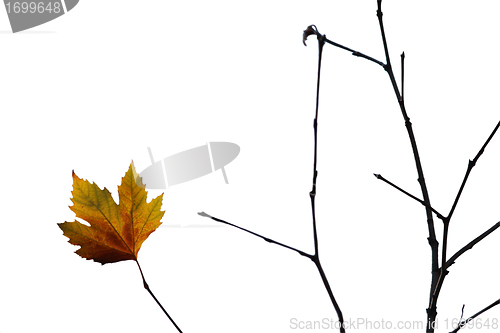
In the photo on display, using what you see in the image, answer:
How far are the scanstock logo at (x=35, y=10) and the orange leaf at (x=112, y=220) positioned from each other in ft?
3.12

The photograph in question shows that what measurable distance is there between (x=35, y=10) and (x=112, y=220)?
1.02 m

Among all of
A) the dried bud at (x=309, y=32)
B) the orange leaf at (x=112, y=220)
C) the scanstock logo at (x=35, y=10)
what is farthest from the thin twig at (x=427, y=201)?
the scanstock logo at (x=35, y=10)

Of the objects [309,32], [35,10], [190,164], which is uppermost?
[35,10]

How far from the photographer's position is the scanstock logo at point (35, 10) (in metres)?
1.38

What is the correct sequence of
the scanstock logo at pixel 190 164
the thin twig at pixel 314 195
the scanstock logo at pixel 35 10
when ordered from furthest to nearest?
1. the scanstock logo at pixel 35 10
2. the scanstock logo at pixel 190 164
3. the thin twig at pixel 314 195

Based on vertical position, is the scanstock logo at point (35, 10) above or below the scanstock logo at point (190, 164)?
above

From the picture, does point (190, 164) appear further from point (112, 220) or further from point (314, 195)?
point (314, 195)

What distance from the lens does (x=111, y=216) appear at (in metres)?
0.63

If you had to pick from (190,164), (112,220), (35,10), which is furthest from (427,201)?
(35,10)

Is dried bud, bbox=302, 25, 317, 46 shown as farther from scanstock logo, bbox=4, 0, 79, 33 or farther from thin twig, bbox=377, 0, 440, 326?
scanstock logo, bbox=4, 0, 79, 33

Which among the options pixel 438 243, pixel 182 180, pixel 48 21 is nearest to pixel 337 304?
pixel 438 243

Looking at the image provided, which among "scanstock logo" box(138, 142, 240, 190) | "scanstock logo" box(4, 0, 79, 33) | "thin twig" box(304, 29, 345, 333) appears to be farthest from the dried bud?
"scanstock logo" box(4, 0, 79, 33)

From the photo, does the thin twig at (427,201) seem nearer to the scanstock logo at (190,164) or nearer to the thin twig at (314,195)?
the thin twig at (314,195)

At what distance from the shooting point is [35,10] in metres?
1.39
